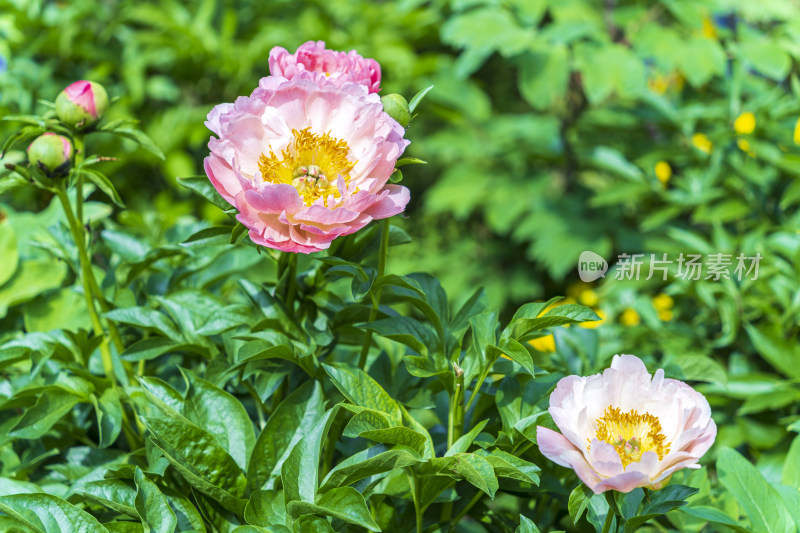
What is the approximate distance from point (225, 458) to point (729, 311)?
0.83 m

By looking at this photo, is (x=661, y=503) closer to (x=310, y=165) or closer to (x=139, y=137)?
(x=310, y=165)

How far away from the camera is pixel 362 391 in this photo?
2.04 ft

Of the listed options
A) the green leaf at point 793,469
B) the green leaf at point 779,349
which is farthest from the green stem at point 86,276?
the green leaf at point 779,349

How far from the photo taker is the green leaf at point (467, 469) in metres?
0.55

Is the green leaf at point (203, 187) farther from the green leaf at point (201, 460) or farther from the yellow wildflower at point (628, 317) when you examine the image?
the yellow wildflower at point (628, 317)

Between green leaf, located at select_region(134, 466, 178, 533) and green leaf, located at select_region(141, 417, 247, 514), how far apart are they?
0.08ft

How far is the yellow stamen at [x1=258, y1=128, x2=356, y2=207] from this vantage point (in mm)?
634

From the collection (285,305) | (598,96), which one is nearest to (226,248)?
(285,305)

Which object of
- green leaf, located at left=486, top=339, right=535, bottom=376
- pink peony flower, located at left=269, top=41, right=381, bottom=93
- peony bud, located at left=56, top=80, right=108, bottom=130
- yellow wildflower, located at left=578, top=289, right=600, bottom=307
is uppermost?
pink peony flower, located at left=269, top=41, right=381, bottom=93

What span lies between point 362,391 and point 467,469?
0.11 m

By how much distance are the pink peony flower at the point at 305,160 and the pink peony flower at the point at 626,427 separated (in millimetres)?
207

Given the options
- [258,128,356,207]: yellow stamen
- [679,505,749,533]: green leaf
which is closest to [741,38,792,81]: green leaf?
[679,505,749,533]: green leaf

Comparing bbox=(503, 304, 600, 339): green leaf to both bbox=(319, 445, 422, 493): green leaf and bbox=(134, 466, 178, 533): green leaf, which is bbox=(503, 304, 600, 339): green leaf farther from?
bbox=(134, 466, 178, 533): green leaf

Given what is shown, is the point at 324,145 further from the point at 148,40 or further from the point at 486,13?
the point at 148,40
